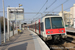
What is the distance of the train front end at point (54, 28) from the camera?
9.11 m

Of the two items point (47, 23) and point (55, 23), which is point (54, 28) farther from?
point (47, 23)

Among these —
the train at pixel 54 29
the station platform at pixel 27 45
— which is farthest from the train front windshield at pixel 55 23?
the station platform at pixel 27 45

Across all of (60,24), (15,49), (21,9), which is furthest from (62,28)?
(21,9)

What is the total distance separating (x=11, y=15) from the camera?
12.6 meters

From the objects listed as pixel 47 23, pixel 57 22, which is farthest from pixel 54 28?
pixel 47 23

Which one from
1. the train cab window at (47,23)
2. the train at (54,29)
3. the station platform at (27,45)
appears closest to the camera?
the station platform at (27,45)

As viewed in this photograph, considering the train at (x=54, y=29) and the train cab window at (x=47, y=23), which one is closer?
the train at (x=54, y=29)

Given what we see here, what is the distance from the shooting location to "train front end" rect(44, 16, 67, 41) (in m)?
9.11

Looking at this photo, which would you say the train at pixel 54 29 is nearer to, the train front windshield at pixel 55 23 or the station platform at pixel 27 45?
the train front windshield at pixel 55 23

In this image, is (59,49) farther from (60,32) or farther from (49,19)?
(49,19)

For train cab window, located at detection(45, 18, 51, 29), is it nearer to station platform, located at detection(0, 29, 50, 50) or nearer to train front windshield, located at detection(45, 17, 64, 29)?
train front windshield, located at detection(45, 17, 64, 29)

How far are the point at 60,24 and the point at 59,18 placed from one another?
628mm

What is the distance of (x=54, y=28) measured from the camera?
926cm

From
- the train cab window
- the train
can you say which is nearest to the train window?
the train
